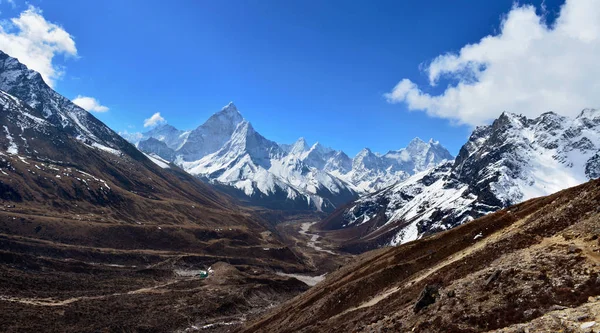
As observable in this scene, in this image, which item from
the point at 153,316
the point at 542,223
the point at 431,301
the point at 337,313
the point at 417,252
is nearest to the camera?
the point at 431,301

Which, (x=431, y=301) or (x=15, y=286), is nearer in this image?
(x=431, y=301)

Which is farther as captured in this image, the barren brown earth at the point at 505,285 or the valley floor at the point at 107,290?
the valley floor at the point at 107,290

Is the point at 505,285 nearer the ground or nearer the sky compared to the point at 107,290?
nearer the ground

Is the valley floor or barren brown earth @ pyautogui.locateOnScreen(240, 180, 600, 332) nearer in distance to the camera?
barren brown earth @ pyautogui.locateOnScreen(240, 180, 600, 332)

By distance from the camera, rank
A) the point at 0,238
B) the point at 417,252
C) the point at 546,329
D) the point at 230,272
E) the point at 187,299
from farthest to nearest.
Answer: the point at 230,272, the point at 0,238, the point at 187,299, the point at 417,252, the point at 546,329

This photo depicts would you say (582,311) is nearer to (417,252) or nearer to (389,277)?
(389,277)

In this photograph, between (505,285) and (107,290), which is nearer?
(505,285)

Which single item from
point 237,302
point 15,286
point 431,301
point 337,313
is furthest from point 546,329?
point 15,286

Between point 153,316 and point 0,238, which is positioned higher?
point 0,238
